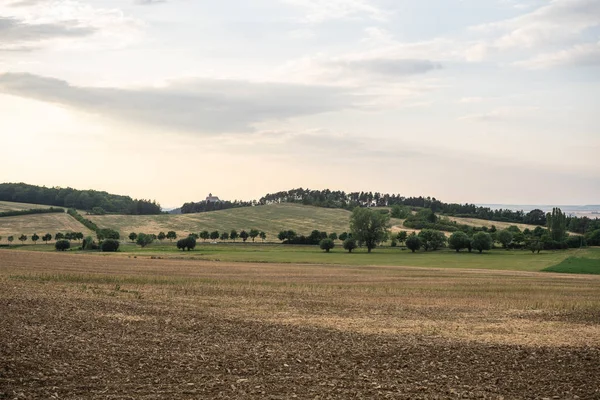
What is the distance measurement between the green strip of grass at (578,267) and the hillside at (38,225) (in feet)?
350

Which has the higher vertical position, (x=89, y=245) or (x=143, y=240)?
(x=143, y=240)

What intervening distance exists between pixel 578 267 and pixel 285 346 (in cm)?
7207

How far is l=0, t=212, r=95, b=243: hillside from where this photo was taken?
144025mm

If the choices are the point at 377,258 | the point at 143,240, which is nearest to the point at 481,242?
the point at 377,258

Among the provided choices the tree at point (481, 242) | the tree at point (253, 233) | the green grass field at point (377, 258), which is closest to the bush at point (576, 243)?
the tree at point (481, 242)

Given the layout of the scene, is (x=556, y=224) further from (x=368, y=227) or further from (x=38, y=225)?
(x=38, y=225)

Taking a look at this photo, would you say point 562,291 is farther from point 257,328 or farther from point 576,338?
point 257,328

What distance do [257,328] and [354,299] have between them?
1563 centimetres

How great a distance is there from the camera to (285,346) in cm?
2255

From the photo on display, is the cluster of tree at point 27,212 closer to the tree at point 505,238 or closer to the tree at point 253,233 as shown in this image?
the tree at point 253,233

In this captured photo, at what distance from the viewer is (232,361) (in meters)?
19.8

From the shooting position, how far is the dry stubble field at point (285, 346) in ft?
55.3

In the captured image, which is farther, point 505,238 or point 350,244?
point 505,238

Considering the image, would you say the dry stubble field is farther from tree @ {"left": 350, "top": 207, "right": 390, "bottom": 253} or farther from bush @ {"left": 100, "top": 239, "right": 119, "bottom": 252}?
tree @ {"left": 350, "top": 207, "right": 390, "bottom": 253}
